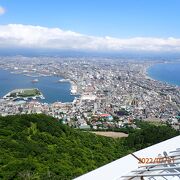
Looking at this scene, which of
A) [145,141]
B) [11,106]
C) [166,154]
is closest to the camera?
[166,154]

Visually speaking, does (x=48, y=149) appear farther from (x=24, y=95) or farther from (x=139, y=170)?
(x=24, y=95)

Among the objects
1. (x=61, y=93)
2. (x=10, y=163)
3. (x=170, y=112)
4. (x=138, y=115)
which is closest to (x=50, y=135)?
(x=10, y=163)

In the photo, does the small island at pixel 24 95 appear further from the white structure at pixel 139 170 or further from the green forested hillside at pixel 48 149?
the white structure at pixel 139 170

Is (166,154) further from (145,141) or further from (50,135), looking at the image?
(145,141)

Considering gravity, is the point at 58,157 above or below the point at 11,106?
above

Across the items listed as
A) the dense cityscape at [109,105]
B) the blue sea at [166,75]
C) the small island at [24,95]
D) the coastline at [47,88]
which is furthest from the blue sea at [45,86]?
the blue sea at [166,75]

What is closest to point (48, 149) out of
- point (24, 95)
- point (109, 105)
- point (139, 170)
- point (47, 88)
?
point (139, 170)

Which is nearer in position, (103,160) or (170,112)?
(103,160)

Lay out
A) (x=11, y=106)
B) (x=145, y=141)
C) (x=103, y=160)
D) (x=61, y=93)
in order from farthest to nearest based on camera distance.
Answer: (x=61, y=93) → (x=11, y=106) → (x=145, y=141) → (x=103, y=160)
